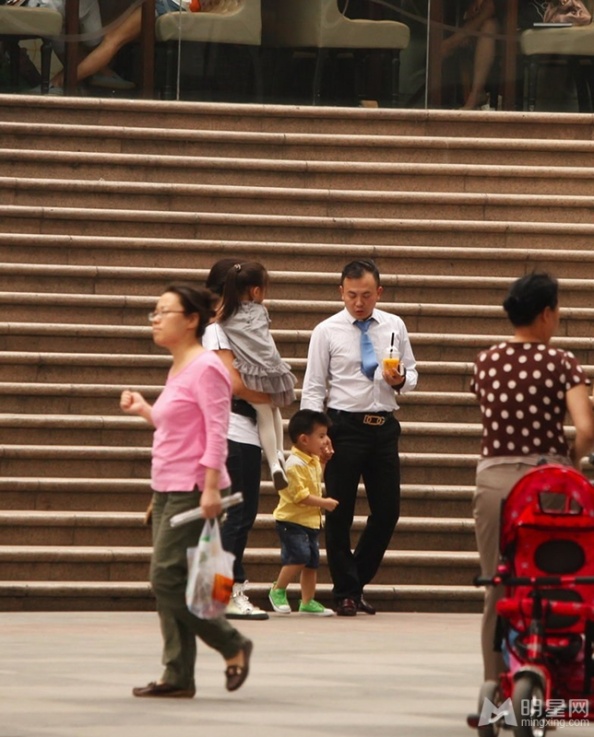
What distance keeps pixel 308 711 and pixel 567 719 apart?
1.14 metres

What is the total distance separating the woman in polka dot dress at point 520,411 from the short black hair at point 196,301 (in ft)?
4.13

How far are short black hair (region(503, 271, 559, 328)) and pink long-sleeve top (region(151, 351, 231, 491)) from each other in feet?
3.92

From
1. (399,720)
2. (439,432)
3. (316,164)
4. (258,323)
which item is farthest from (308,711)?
(316,164)

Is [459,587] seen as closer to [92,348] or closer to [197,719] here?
[92,348]

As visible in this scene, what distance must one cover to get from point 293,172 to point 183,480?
8.29m

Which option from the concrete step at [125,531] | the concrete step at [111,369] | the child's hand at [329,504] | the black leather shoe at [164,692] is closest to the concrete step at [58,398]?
the concrete step at [111,369]

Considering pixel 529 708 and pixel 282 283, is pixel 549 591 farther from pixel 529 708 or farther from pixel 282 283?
pixel 282 283

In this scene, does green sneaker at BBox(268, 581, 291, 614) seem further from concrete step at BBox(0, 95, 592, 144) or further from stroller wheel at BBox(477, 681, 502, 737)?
concrete step at BBox(0, 95, 592, 144)

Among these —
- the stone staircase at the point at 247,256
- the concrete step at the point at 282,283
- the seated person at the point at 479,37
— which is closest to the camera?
the stone staircase at the point at 247,256

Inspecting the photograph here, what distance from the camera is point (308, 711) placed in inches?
311

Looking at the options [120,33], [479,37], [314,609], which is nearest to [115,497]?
[314,609]

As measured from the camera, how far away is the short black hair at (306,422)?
1138cm

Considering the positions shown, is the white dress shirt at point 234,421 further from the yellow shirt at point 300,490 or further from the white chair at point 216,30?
the white chair at point 216,30

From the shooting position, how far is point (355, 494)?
11703mm
